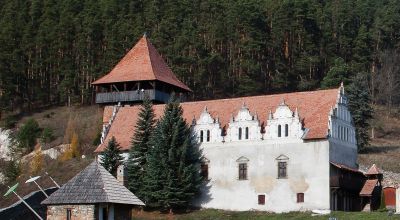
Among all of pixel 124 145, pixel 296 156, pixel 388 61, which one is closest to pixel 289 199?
pixel 296 156

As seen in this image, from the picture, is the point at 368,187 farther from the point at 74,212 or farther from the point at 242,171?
the point at 74,212

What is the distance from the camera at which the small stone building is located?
2656 cm

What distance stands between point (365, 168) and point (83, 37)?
3848 centimetres

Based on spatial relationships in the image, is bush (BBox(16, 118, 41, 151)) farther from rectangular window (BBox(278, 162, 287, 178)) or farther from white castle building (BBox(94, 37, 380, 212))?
rectangular window (BBox(278, 162, 287, 178))

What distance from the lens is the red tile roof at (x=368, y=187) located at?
1724 inches

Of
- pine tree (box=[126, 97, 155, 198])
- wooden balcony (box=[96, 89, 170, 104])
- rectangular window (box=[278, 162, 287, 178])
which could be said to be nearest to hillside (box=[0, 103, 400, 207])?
wooden balcony (box=[96, 89, 170, 104])

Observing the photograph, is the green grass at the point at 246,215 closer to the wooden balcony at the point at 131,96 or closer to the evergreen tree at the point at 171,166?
the evergreen tree at the point at 171,166

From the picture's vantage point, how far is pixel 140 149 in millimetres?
47156

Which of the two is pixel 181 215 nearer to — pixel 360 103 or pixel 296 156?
pixel 296 156

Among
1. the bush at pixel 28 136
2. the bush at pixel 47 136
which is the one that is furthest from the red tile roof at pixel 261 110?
the bush at pixel 28 136

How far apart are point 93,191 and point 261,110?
2133 centimetres

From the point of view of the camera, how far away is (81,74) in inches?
3068

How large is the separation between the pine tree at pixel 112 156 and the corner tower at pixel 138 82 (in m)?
6.66

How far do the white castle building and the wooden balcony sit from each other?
15.2 ft
